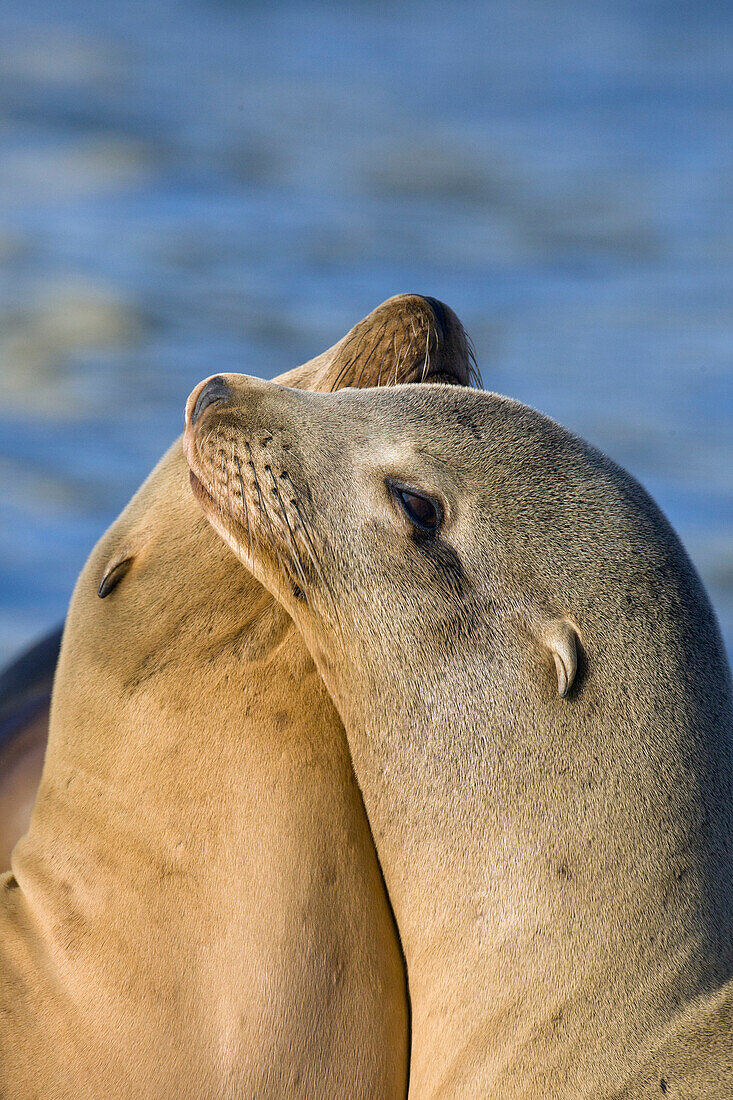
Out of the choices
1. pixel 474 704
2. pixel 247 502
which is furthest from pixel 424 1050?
pixel 247 502

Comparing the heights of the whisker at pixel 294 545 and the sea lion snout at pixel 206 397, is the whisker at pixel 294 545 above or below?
below

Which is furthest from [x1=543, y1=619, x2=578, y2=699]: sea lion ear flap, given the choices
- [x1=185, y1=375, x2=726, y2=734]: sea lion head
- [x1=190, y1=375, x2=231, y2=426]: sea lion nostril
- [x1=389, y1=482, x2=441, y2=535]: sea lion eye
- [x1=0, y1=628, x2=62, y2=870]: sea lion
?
[x1=0, y1=628, x2=62, y2=870]: sea lion

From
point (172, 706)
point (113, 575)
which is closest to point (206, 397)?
point (113, 575)

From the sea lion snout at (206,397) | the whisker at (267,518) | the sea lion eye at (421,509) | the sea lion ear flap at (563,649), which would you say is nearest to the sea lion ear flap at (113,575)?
the sea lion snout at (206,397)

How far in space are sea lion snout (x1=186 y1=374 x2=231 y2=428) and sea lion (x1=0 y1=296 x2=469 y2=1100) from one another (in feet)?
0.97

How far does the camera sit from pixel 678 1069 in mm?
2324

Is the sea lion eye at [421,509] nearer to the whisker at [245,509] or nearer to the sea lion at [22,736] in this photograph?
the whisker at [245,509]

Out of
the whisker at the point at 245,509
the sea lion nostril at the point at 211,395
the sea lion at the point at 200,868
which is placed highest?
the sea lion nostril at the point at 211,395

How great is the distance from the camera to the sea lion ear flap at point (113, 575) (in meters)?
3.05

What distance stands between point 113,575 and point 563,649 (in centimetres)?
114

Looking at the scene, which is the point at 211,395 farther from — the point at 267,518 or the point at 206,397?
the point at 267,518

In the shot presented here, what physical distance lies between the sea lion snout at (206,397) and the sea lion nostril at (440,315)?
0.54m

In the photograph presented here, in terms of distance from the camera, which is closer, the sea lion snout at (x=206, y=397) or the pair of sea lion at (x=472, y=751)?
the pair of sea lion at (x=472, y=751)

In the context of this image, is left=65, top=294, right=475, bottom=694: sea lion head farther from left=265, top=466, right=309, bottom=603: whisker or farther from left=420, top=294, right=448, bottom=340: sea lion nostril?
left=265, top=466, right=309, bottom=603: whisker
